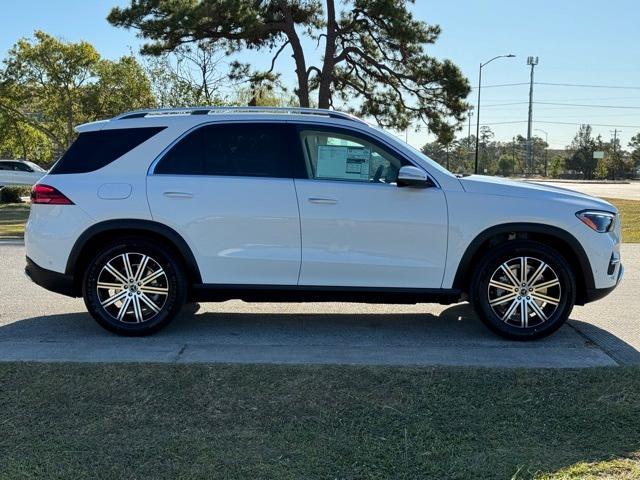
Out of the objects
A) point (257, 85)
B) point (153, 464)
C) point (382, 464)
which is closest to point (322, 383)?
point (382, 464)

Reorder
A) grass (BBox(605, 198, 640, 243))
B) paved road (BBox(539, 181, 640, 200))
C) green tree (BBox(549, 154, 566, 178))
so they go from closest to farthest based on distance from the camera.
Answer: grass (BBox(605, 198, 640, 243)) < paved road (BBox(539, 181, 640, 200)) < green tree (BBox(549, 154, 566, 178))

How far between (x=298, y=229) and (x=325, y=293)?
1.95 ft

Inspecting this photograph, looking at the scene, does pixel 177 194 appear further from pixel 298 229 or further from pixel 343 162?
pixel 343 162

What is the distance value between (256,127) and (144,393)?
2.47 metres

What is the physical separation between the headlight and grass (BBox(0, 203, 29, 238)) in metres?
12.9

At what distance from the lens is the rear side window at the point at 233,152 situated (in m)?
5.27

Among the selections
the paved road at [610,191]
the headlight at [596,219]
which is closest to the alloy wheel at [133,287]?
the headlight at [596,219]

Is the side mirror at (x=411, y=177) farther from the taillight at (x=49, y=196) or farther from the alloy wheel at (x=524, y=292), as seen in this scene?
the taillight at (x=49, y=196)

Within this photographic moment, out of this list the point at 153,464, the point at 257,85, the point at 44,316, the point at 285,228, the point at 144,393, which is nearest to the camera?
the point at 153,464

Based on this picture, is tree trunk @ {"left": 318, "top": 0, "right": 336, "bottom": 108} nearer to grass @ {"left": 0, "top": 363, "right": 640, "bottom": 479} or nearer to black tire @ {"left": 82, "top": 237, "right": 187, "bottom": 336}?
black tire @ {"left": 82, "top": 237, "right": 187, "bottom": 336}

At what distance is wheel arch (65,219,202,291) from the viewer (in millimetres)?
5168

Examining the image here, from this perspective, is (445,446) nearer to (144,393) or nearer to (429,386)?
(429,386)

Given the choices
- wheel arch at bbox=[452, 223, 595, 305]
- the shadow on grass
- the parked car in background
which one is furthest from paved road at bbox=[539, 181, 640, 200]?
the parked car in background

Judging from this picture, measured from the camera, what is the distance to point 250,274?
17.1 feet
